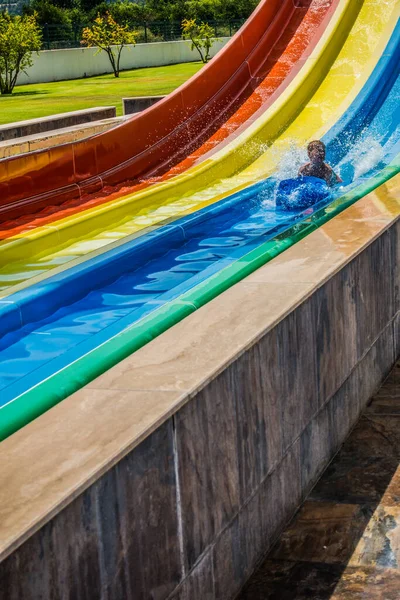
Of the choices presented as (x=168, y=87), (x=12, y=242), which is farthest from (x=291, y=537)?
(x=168, y=87)

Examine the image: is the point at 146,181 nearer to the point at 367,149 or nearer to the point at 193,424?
the point at 367,149

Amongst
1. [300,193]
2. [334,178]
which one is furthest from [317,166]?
[300,193]

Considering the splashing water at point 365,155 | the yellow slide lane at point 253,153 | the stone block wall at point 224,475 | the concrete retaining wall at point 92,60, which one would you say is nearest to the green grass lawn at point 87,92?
the concrete retaining wall at point 92,60

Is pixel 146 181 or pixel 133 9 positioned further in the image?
pixel 133 9

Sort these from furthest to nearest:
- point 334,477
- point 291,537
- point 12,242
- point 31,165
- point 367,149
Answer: point 367,149 < point 31,165 < point 12,242 < point 334,477 < point 291,537

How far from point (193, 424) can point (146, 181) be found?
6005mm

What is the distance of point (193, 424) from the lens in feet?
8.80

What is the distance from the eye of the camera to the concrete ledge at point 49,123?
11.3m

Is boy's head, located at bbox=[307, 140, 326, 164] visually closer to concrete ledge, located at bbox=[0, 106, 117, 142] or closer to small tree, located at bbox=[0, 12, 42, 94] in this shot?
concrete ledge, located at bbox=[0, 106, 117, 142]

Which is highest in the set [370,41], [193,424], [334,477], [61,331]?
[370,41]

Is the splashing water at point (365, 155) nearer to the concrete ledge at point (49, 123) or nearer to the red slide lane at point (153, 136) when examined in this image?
the red slide lane at point (153, 136)

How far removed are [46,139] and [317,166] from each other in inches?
138

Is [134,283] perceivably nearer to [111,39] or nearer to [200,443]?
[200,443]

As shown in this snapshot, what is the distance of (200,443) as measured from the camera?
273 centimetres
